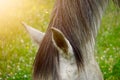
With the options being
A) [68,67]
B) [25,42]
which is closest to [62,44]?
[68,67]

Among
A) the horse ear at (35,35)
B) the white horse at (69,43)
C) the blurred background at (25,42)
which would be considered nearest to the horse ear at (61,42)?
the white horse at (69,43)

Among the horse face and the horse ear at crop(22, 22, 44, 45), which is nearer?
the horse face

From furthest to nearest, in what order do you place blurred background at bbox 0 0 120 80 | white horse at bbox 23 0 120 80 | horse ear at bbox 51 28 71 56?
blurred background at bbox 0 0 120 80 → white horse at bbox 23 0 120 80 → horse ear at bbox 51 28 71 56

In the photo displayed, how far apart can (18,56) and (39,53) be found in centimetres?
562

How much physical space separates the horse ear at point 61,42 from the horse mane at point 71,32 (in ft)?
0.28

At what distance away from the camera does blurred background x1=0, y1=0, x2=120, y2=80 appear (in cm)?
823

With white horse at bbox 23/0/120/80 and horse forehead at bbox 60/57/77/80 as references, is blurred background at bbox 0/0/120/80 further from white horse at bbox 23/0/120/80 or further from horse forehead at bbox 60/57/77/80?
horse forehead at bbox 60/57/77/80

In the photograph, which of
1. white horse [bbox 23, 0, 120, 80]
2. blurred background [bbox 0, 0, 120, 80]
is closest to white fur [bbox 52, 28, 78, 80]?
white horse [bbox 23, 0, 120, 80]

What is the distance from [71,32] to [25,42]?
6.24 meters

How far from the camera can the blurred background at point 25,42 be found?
324 inches

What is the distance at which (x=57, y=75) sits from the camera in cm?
356

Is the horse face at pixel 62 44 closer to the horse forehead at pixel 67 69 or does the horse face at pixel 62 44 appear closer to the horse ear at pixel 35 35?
the horse forehead at pixel 67 69

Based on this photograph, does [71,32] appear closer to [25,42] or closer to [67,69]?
[67,69]

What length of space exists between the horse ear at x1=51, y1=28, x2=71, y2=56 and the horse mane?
8cm
